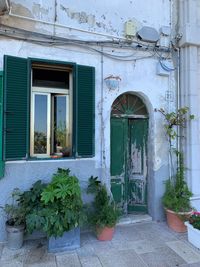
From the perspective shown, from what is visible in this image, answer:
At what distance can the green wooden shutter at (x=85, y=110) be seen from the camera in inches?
174

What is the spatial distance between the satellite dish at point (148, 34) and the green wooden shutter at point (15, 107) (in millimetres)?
2459

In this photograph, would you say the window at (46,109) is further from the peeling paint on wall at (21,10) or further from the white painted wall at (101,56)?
the peeling paint on wall at (21,10)

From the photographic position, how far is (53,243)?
148 inches

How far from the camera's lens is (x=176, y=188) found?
4.94m

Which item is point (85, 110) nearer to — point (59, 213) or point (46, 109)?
point (46, 109)

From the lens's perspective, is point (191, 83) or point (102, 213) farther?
point (191, 83)

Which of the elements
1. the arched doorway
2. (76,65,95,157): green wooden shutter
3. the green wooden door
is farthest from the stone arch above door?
(76,65,95,157): green wooden shutter

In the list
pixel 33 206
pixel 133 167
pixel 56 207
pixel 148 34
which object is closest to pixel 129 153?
pixel 133 167

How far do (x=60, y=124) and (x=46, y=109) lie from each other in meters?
0.40

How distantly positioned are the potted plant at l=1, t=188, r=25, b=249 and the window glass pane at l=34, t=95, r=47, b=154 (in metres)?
1.07

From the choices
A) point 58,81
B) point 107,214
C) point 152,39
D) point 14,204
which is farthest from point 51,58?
point 107,214

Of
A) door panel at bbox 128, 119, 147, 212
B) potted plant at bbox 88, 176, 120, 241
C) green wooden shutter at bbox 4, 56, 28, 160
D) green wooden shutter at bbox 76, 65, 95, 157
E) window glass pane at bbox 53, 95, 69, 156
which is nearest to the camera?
green wooden shutter at bbox 4, 56, 28, 160

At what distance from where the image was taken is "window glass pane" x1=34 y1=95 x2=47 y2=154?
14.8ft

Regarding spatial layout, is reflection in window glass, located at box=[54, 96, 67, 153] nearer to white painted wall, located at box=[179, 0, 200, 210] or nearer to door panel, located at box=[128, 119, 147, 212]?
door panel, located at box=[128, 119, 147, 212]
